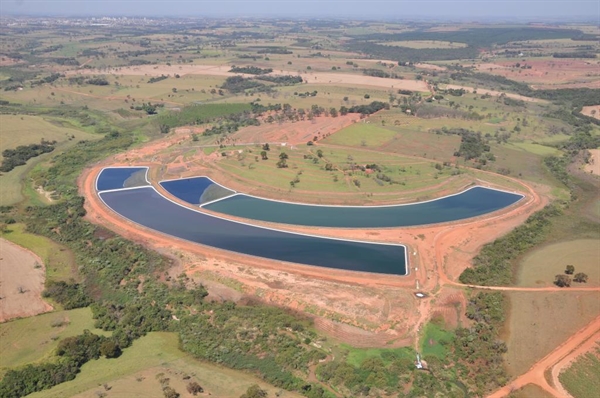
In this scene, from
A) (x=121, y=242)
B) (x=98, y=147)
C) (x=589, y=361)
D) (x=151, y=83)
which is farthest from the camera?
(x=151, y=83)

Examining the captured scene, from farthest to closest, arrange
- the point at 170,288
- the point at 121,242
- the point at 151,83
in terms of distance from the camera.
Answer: the point at 151,83 < the point at 121,242 < the point at 170,288

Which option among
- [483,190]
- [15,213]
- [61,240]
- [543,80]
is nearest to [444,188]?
[483,190]

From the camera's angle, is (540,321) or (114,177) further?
(114,177)

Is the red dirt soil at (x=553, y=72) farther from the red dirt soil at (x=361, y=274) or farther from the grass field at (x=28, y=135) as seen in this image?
the grass field at (x=28, y=135)

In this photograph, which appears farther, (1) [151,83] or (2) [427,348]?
(1) [151,83]

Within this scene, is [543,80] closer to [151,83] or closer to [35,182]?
[151,83]

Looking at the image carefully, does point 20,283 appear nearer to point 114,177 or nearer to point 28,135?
point 114,177

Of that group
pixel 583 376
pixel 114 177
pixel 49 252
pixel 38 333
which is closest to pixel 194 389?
pixel 38 333

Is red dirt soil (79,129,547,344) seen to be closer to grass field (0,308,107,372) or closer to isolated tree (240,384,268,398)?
isolated tree (240,384,268,398)
